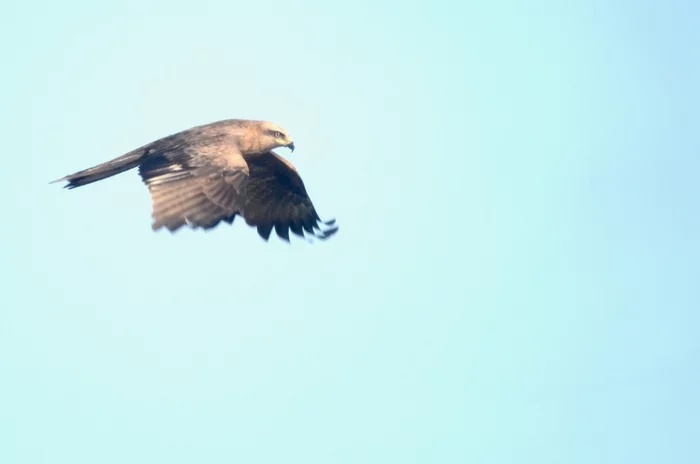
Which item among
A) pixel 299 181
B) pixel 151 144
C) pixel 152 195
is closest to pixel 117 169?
pixel 151 144

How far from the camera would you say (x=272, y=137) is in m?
17.2

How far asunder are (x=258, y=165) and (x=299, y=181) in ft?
1.95

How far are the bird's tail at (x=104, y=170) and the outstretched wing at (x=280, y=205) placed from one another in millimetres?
1989

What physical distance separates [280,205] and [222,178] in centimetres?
284

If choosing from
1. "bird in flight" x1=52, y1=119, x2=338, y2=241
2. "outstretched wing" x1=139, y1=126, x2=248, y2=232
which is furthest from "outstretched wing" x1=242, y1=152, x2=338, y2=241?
"outstretched wing" x1=139, y1=126, x2=248, y2=232

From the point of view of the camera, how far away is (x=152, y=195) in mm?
14906

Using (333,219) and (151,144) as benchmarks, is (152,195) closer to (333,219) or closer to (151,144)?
(151,144)

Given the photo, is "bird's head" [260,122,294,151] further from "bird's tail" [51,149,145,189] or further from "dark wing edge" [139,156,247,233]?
"dark wing edge" [139,156,247,233]

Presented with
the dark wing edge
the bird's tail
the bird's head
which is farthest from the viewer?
the bird's head

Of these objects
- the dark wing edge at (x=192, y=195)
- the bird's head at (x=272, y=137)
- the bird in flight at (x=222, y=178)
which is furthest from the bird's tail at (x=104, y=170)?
the bird's head at (x=272, y=137)

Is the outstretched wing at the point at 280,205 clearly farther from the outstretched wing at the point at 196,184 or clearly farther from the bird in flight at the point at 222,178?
the outstretched wing at the point at 196,184

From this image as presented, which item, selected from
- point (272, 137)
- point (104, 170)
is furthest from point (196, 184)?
point (272, 137)

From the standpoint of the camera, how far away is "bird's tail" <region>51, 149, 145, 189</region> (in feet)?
53.4

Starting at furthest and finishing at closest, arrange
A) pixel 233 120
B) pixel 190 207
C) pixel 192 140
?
pixel 233 120 → pixel 192 140 → pixel 190 207
